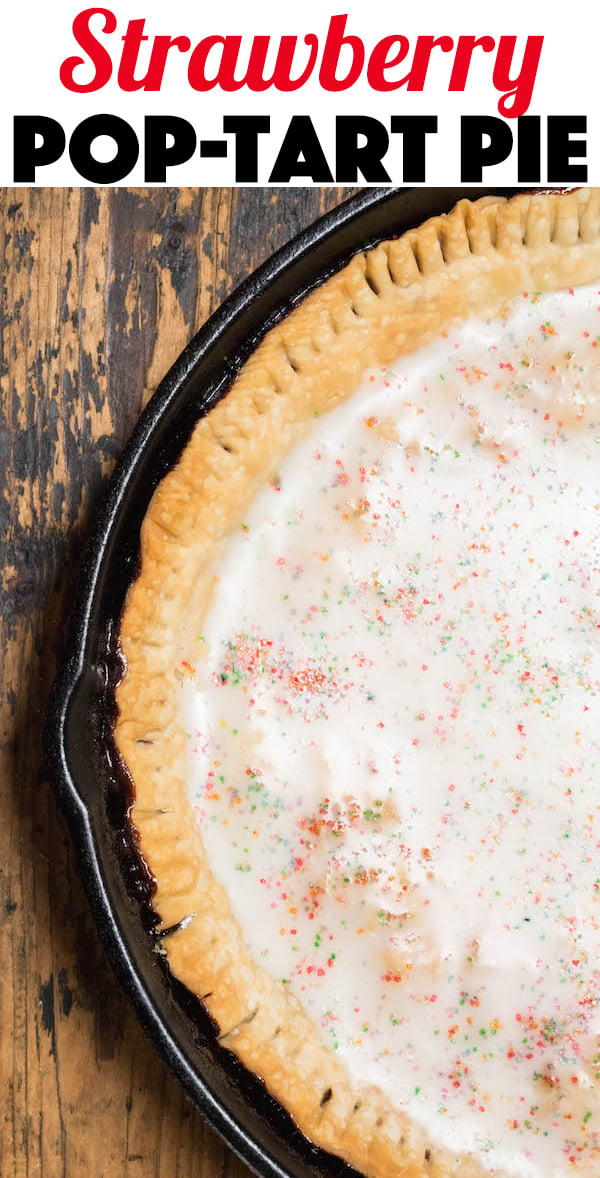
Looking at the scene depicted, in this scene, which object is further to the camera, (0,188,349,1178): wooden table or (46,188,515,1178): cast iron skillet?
(0,188,349,1178): wooden table

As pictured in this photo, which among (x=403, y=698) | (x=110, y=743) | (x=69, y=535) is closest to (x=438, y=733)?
(x=403, y=698)

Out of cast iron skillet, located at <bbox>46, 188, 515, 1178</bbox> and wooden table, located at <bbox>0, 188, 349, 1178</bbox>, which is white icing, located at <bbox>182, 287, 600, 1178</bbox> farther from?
wooden table, located at <bbox>0, 188, 349, 1178</bbox>

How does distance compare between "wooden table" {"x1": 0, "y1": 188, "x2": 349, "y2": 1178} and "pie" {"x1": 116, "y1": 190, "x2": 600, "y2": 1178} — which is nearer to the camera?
"pie" {"x1": 116, "y1": 190, "x2": 600, "y2": 1178}

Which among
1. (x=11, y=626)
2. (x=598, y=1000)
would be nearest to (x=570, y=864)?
(x=598, y=1000)

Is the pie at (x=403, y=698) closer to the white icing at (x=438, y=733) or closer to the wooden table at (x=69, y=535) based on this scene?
the white icing at (x=438, y=733)

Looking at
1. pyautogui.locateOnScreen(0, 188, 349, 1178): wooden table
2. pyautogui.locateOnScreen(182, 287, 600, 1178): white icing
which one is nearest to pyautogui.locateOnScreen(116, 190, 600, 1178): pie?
pyautogui.locateOnScreen(182, 287, 600, 1178): white icing

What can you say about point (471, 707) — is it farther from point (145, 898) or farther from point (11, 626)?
point (11, 626)

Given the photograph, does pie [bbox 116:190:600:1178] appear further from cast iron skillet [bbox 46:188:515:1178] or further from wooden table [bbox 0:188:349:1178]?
wooden table [bbox 0:188:349:1178]
